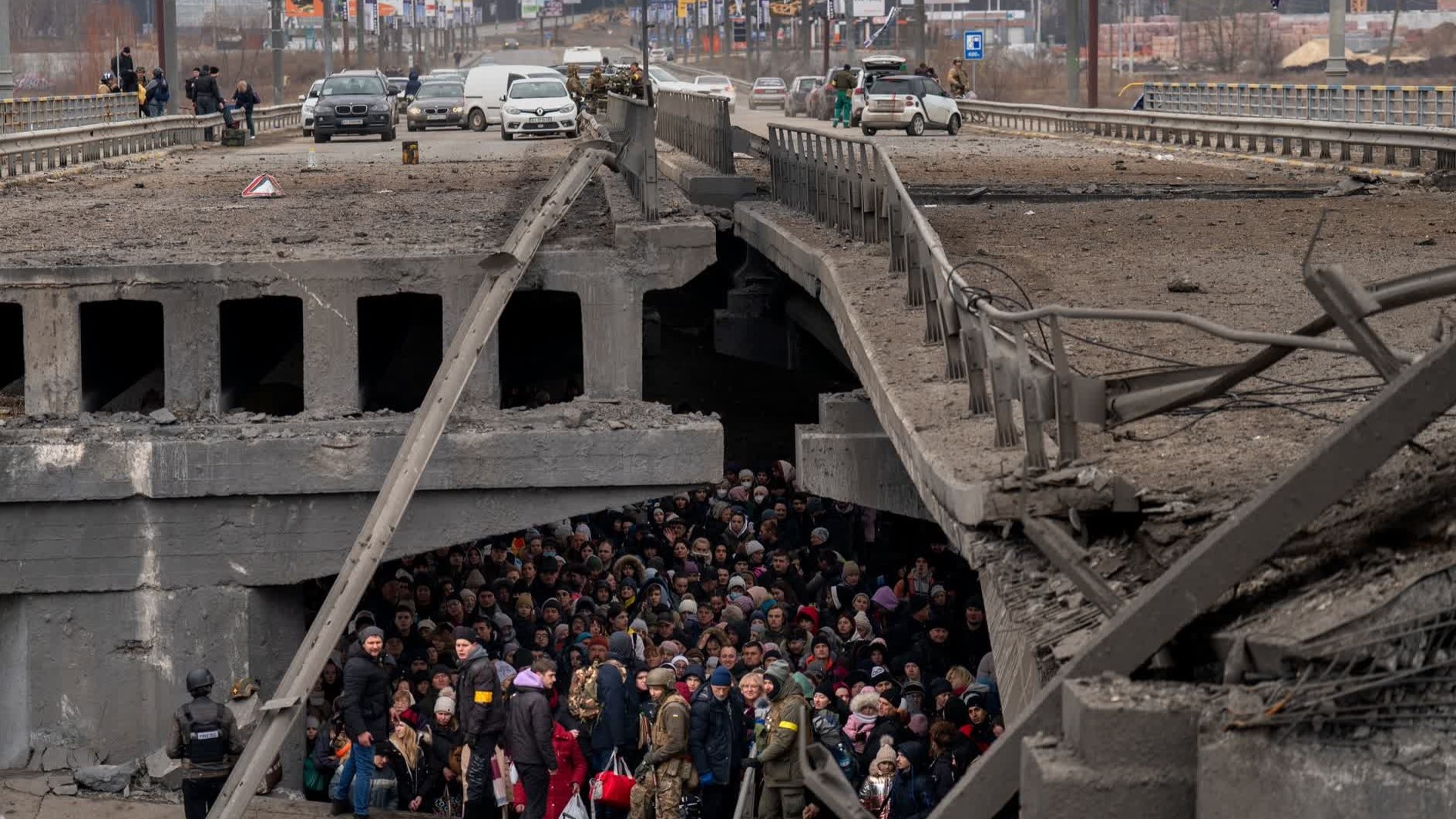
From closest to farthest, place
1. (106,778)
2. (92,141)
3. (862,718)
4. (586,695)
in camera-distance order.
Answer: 1. (862,718)
2. (586,695)
3. (106,778)
4. (92,141)

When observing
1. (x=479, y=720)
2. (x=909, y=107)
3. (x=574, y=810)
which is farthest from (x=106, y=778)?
(x=909, y=107)

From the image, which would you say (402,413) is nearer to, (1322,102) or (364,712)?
(364,712)

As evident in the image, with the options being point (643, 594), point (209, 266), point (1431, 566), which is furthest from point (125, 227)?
point (1431, 566)

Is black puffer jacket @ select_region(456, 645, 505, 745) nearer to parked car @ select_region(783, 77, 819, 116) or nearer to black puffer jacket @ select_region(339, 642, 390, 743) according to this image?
black puffer jacket @ select_region(339, 642, 390, 743)

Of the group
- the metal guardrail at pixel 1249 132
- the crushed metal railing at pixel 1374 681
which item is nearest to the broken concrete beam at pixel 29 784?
the crushed metal railing at pixel 1374 681

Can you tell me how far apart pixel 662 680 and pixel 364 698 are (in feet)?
8.15

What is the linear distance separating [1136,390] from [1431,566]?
78.8 inches

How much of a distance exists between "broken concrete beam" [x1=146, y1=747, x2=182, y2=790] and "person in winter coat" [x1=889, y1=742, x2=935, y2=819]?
6.99 meters

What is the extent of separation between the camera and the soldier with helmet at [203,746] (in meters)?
13.1

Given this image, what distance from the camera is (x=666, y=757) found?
12.8 meters

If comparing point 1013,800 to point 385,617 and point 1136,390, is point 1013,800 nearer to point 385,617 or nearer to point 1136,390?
point 1136,390

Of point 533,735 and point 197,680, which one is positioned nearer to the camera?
point 197,680

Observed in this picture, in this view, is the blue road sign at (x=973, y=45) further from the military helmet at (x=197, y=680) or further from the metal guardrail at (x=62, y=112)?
the military helmet at (x=197, y=680)

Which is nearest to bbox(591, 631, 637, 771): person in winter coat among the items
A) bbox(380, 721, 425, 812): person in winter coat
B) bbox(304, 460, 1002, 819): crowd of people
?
bbox(304, 460, 1002, 819): crowd of people
